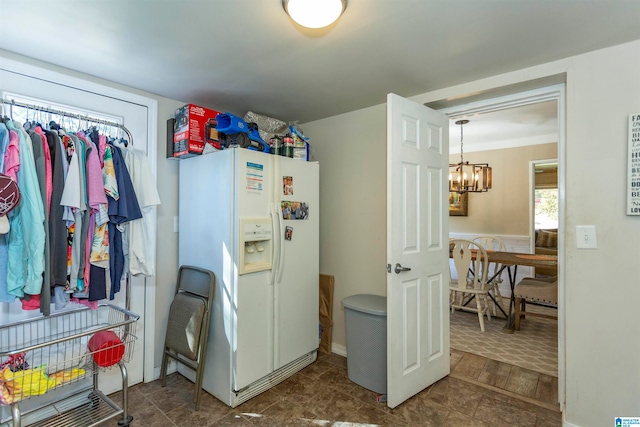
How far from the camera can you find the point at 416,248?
7.53ft

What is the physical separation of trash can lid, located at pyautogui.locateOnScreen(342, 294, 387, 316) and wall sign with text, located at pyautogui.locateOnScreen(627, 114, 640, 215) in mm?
1586

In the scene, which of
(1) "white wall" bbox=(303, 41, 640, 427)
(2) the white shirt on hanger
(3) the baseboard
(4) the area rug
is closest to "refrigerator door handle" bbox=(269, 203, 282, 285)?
(2) the white shirt on hanger

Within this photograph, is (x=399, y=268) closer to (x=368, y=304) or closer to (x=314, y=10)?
(x=368, y=304)

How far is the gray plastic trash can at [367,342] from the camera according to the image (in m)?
2.32

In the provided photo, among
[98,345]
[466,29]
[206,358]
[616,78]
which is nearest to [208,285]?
[206,358]

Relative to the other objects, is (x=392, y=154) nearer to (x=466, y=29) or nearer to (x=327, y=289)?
(x=466, y=29)

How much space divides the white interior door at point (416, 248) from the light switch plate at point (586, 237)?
2.79 feet

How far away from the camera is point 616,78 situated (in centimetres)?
182

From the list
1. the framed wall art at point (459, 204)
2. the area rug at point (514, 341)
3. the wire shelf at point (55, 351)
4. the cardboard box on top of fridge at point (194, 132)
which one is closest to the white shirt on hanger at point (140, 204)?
the wire shelf at point (55, 351)

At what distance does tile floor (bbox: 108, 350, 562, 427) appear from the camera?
2031 mm

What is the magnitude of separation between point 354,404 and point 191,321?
4.28 feet

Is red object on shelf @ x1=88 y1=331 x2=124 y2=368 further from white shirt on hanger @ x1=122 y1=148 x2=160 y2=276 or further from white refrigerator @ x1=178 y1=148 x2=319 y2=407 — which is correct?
white refrigerator @ x1=178 y1=148 x2=319 y2=407

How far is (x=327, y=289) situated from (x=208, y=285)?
4.04 ft

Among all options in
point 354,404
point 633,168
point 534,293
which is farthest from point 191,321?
point 534,293
